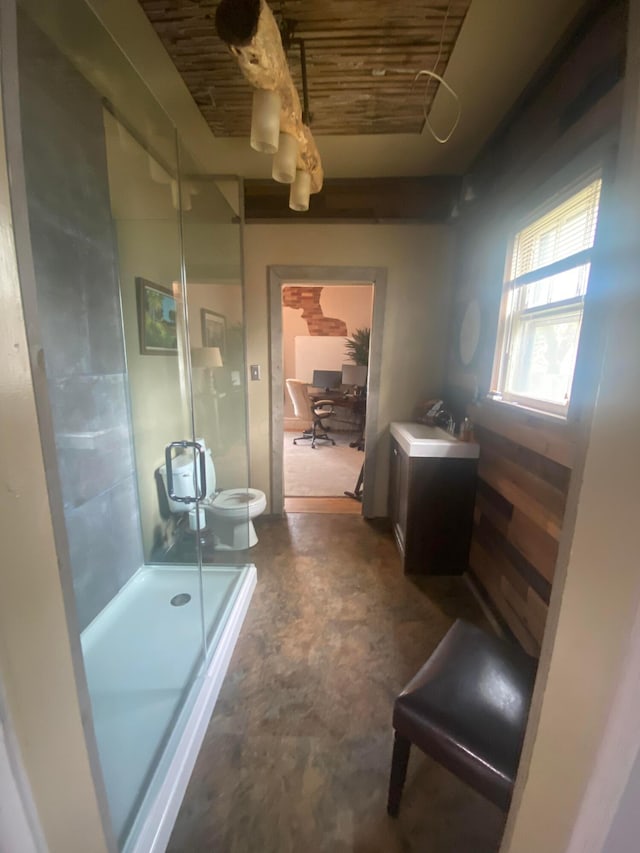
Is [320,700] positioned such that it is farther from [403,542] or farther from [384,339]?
[384,339]

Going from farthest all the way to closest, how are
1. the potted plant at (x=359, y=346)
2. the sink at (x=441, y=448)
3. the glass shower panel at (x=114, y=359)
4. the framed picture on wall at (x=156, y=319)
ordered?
the potted plant at (x=359, y=346), the sink at (x=441, y=448), the framed picture on wall at (x=156, y=319), the glass shower panel at (x=114, y=359)

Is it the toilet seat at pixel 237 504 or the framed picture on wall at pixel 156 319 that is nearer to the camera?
the framed picture on wall at pixel 156 319

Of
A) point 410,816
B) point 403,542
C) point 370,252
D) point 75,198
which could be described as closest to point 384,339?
point 370,252

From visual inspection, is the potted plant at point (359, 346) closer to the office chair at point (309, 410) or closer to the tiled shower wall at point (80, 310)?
the office chair at point (309, 410)

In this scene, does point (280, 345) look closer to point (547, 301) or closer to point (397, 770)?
point (547, 301)

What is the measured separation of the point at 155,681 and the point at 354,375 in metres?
4.98

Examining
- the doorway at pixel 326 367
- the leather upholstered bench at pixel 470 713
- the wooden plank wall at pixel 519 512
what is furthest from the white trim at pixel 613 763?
the doorway at pixel 326 367

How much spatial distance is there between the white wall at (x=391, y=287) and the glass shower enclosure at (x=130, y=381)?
27 centimetres

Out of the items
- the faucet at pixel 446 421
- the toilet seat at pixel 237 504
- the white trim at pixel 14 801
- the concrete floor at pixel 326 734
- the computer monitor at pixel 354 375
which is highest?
the computer monitor at pixel 354 375

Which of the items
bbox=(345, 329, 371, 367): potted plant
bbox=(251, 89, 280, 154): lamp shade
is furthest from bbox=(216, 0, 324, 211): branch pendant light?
bbox=(345, 329, 371, 367): potted plant

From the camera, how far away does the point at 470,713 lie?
0.93 metres

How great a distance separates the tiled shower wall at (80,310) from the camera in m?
1.32

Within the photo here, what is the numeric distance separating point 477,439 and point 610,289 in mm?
1809

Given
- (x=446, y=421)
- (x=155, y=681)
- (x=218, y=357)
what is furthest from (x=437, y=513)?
(x=218, y=357)
